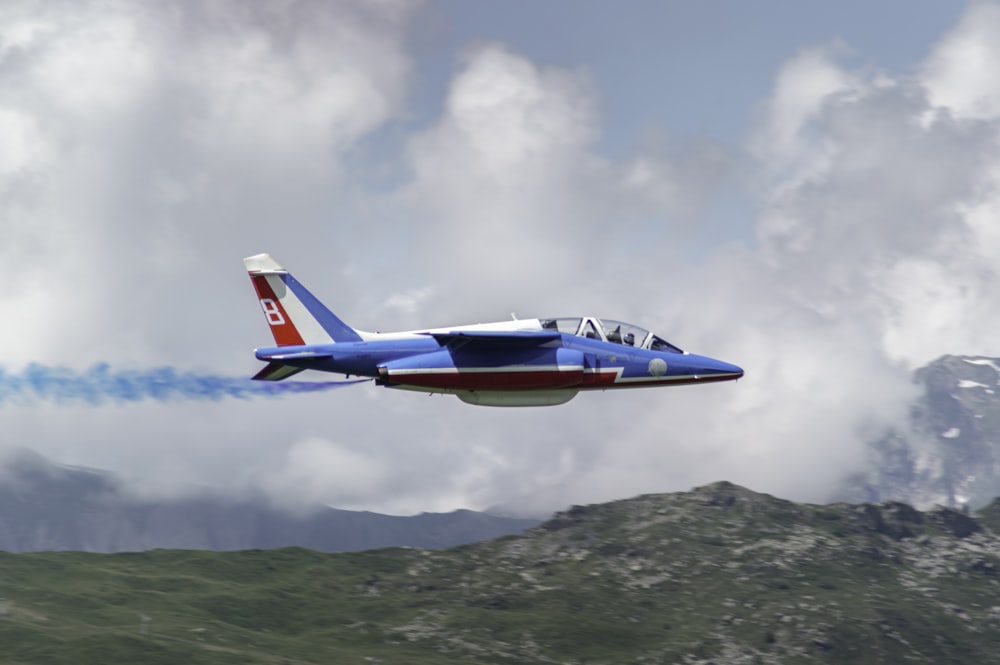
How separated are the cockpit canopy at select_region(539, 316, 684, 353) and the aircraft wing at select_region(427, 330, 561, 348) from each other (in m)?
1.35

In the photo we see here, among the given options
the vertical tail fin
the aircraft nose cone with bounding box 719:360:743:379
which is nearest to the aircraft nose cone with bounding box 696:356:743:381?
the aircraft nose cone with bounding box 719:360:743:379

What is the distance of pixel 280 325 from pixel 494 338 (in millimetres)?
13111

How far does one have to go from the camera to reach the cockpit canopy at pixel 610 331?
68125 millimetres

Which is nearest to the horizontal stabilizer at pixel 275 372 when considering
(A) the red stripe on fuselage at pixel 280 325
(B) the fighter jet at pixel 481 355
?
(B) the fighter jet at pixel 481 355

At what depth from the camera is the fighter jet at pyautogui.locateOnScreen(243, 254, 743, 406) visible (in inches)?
2601

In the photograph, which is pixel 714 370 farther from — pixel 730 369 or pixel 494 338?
pixel 494 338

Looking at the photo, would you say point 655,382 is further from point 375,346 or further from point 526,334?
point 375,346

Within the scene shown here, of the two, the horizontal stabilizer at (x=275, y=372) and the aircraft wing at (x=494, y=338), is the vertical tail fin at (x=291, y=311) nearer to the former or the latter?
the horizontal stabilizer at (x=275, y=372)

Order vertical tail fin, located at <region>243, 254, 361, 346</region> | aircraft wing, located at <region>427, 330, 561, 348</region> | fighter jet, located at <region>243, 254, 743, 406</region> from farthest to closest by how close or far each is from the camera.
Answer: vertical tail fin, located at <region>243, 254, 361, 346</region>
fighter jet, located at <region>243, 254, 743, 406</region>
aircraft wing, located at <region>427, 330, 561, 348</region>

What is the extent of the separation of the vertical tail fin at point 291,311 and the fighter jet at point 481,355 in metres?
0.06

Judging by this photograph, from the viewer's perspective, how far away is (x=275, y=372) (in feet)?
221

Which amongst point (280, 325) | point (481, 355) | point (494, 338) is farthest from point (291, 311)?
point (494, 338)

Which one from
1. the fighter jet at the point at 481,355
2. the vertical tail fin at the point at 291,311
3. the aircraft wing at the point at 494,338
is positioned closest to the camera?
the aircraft wing at the point at 494,338

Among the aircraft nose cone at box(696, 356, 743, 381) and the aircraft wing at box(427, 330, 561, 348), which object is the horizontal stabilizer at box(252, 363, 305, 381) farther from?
the aircraft nose cone at box(696, 356, 743, 381)
